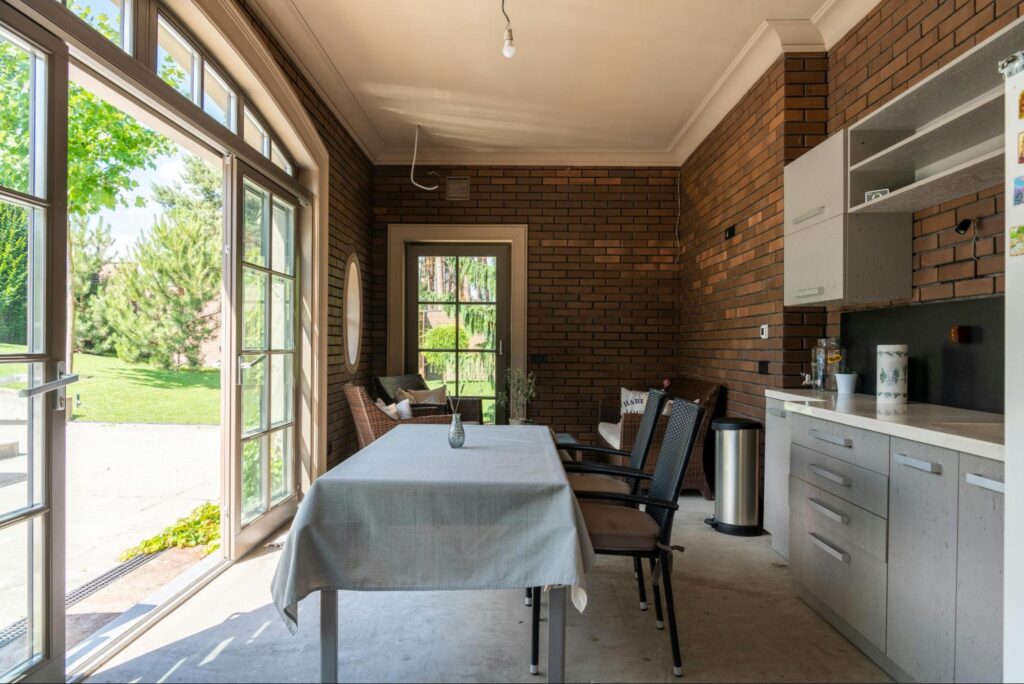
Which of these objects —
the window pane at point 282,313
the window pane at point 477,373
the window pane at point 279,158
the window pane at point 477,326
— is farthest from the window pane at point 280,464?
the window pane at point 477,326

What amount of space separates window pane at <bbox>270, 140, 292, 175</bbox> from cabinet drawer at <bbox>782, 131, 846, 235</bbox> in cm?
316

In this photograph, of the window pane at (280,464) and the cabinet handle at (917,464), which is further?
the window pane at (280,464)

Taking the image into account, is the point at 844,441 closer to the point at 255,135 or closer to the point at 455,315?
the point at 255,135

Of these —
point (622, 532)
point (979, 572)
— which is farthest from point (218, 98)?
point (979, 572)

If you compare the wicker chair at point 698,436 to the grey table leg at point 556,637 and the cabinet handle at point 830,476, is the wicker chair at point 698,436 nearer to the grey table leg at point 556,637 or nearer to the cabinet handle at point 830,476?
the cabinet handle at point 830,476

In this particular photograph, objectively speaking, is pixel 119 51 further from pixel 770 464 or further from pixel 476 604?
pixel 770 464

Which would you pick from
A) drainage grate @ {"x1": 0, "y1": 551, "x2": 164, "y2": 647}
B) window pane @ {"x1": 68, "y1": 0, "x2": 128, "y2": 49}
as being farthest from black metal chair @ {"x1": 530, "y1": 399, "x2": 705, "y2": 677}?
window pane @ {"x1": 68, "y1": 0, "x2": 128, "y2": 49}

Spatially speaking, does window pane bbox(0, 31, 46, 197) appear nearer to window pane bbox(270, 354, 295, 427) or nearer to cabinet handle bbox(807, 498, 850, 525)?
window pane bbox(270, 354, 295, 427)

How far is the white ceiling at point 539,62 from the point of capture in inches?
132

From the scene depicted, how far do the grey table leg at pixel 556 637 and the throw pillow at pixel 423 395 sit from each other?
3393 mm

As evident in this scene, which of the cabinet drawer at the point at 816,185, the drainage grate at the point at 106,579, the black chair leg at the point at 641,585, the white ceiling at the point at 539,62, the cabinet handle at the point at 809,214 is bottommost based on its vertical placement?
the drainage grate at the point at 106,579

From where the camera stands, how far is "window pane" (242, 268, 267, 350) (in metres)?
3.28

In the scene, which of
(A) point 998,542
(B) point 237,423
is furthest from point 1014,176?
(B) point 237,423

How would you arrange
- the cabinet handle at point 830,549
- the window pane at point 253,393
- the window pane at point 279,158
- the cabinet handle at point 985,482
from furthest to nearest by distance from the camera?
the window pane at point 279,158
the window pane at point 253,393
the cabinet handle at point 830,549
the cabinet handle at point 985,482
